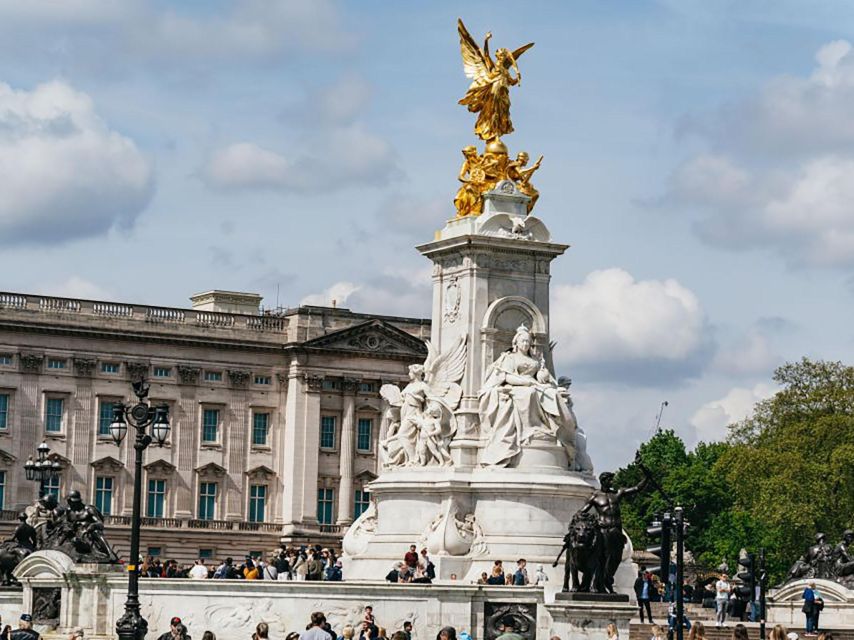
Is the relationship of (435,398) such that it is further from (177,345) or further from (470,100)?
(177,345)

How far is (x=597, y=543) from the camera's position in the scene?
144 ft

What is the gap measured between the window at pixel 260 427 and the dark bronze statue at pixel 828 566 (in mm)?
57879

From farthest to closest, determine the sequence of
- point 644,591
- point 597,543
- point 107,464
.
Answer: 1. point 107,464
2. point 644,591
3. point 597,543

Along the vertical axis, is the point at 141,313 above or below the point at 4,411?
above

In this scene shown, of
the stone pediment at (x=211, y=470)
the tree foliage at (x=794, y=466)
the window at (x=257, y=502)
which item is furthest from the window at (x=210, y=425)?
the tree foliage at (x=794, y=466)

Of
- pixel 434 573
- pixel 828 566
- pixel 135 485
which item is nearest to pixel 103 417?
pixel 828 566

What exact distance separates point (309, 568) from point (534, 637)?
941 cm

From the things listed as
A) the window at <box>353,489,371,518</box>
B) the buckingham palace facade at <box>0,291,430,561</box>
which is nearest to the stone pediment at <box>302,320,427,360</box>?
the buckingham palace facade at <box>0,291,430,561</box>

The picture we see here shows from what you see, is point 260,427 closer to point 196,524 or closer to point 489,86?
point 196,524

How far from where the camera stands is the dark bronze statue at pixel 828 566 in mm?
56906

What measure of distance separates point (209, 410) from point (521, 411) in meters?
61.5

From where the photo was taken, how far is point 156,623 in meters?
45.4

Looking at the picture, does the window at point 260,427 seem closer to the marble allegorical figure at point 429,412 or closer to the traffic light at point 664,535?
the marble allegorical figure at point 429,412

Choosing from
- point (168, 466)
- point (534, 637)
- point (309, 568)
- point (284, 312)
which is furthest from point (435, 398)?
point (284, 312)
